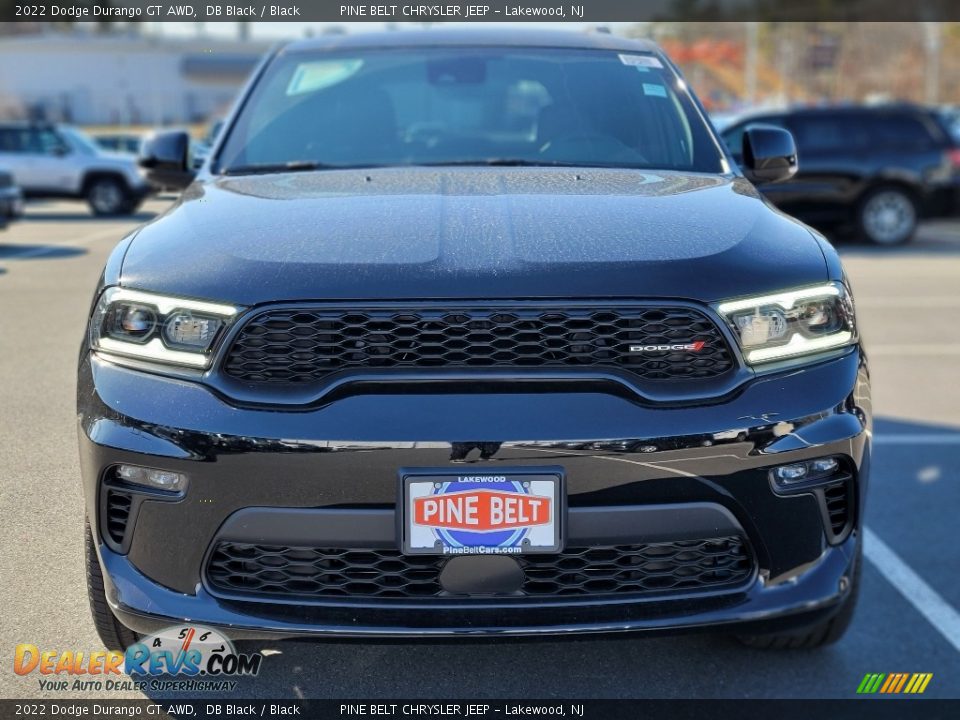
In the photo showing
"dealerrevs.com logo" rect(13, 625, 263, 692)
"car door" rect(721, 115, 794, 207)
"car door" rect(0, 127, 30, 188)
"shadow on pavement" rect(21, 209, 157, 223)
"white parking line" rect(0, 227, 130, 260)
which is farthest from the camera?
"car door" rect(0, 127, 30, 188)

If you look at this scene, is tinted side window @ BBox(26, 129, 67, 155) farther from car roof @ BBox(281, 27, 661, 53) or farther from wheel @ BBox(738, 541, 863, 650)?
wheel @ BBox(738, 541, 863, 650)

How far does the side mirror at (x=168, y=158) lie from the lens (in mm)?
3963

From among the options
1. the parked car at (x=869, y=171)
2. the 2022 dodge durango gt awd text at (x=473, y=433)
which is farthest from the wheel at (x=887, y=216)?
the 2022 dodge durango gt awd text at (x=473, y=433)

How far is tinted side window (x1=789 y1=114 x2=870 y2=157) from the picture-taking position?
567 inches

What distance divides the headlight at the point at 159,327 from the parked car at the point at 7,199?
11171 mm

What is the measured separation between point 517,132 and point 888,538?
1844 mm

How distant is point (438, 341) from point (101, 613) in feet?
3.44

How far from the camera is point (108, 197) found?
20.0 metres

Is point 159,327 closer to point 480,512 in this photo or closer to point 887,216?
point 480,512

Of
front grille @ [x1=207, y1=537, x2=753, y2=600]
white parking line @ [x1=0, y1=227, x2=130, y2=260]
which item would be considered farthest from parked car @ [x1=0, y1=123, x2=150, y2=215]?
front grille @ [x1=207, y1=537, x2=753, y2=600]

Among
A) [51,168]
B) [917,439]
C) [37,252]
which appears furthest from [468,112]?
[51,168]

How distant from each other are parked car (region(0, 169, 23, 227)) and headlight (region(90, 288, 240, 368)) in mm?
11171

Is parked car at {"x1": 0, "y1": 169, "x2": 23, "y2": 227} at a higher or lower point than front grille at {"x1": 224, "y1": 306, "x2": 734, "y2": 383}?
lower


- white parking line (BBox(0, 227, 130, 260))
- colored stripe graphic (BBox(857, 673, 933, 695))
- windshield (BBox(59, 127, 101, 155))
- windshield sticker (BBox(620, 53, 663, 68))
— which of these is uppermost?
windshield sticker (BBox(620, 53, 663, 68))
